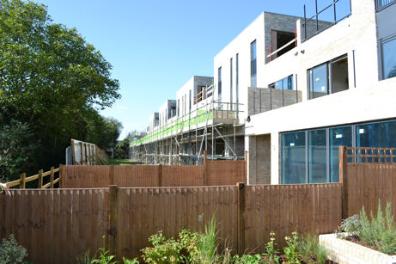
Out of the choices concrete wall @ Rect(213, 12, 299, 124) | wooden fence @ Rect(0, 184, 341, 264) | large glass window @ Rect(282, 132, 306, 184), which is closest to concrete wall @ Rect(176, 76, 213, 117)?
concrete wall @ Rect(213, 12, 299, 124)

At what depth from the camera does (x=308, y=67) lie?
16.9 meters

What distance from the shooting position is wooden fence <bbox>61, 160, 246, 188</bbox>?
39.7 feet

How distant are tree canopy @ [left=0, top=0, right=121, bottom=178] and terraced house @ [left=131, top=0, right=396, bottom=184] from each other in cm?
797

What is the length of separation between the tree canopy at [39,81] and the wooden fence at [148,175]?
3.30m

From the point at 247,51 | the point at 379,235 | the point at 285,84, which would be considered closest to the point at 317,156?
the point at 379,235

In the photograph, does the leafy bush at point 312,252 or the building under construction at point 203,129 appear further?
the building under construction at point 203,129

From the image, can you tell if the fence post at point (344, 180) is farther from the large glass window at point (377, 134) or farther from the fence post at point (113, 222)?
the fence post at point (113, 222)

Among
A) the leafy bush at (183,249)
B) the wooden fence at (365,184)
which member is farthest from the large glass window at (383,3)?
the leafy bush at (183,249)

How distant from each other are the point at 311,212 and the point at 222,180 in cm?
751

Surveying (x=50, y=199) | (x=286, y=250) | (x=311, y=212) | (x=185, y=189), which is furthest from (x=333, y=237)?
(x=50, y=199)

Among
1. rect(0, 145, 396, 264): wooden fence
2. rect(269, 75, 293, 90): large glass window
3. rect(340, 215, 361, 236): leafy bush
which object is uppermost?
rect(269, 75, 293, 90): large glass window

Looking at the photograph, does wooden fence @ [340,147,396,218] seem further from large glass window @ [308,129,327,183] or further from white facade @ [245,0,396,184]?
large glass window @ [308,129,327,183]

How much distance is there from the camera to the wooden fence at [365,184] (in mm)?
7070

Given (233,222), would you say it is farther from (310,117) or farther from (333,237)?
(310,117)
